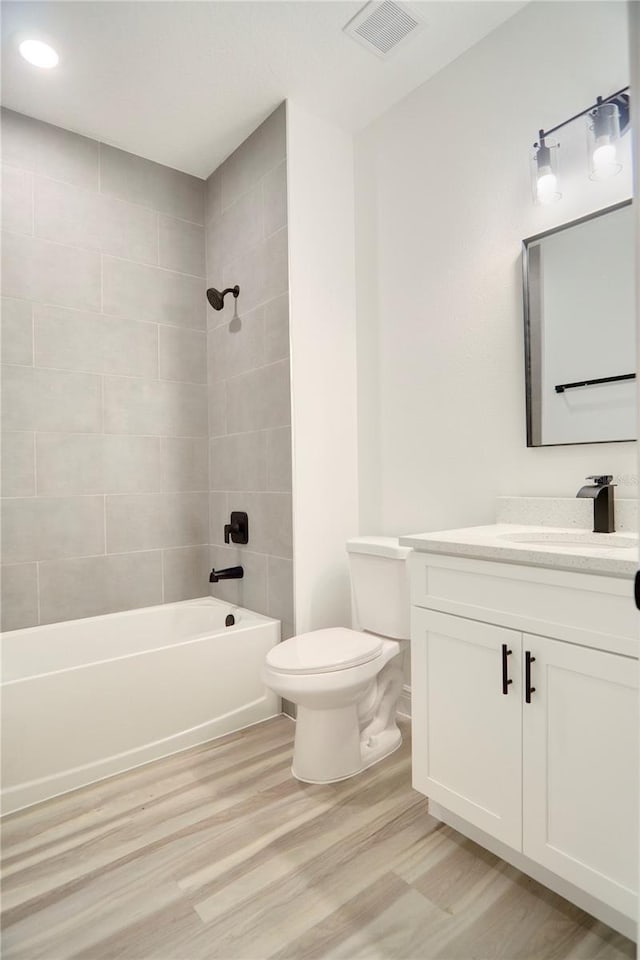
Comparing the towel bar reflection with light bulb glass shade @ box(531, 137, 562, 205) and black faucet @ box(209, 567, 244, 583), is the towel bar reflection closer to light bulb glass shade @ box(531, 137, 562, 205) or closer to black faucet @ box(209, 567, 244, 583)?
light bulb glass shade @ box(531, 137, 562, 205)

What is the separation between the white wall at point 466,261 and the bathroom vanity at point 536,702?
1.73 ft

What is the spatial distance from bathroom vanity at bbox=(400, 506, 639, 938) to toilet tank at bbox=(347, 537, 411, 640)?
0.43 m

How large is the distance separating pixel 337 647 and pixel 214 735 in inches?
28.5

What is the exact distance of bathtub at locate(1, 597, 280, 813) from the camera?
1877 mm

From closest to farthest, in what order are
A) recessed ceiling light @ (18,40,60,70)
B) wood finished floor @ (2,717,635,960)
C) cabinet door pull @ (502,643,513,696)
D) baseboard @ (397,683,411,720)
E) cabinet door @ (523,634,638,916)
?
cabinet door @ (523,634,638,916)
wood finished floor @ (2,717,635,960)
cabinet door pull @ (502,643,513,696)
recessed ceiling light @ (18,40,60,70)
baseboard @ (397,683,411,720)

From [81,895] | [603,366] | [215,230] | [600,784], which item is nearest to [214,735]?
[81,895]

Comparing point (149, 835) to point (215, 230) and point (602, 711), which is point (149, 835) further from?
point (215, 230)

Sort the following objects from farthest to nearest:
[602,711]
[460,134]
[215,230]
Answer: [215,230]
[460,134]
[602,711]

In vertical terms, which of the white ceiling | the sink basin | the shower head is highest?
the white ceiling

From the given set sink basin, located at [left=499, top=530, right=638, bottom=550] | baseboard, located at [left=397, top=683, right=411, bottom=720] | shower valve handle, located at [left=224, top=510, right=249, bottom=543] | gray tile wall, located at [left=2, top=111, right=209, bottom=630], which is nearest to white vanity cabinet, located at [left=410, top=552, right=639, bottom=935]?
sink basin, located at [left=499, top=530, right=638, bottom=550]

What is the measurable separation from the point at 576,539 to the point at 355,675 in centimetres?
86

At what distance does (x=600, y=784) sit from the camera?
1.23 metres

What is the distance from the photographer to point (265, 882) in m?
1.48

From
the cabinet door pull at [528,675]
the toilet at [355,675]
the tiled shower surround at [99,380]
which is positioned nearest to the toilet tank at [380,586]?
the toilet at [355,675]
